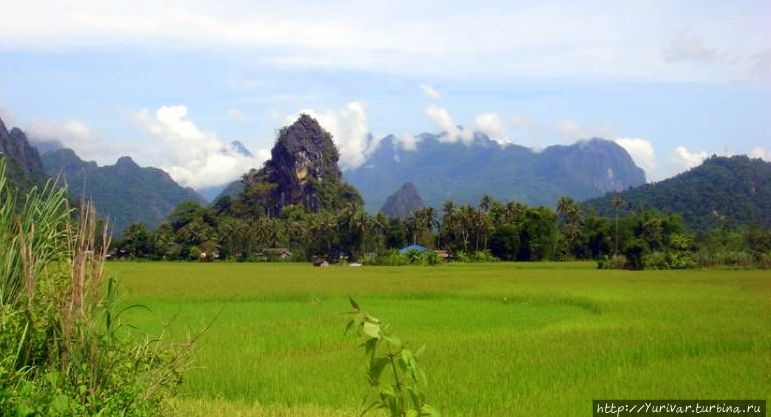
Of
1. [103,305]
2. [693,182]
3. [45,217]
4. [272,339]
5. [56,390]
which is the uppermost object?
[693,182]

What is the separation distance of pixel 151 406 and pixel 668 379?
521 cm

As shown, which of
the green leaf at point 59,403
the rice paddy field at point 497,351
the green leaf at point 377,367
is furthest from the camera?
the rice paddy field at point 497,351

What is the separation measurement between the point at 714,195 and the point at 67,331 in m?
92.7

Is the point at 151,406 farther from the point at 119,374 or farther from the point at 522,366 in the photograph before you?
the point at 522,366

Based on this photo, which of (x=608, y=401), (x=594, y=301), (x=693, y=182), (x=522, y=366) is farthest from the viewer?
(x=693, y=182)

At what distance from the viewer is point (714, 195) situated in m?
86.9

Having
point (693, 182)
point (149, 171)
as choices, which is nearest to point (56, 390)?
point (693, 182)

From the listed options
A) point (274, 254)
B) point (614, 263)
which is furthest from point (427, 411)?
point (274, 254)

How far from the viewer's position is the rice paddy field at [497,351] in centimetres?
654

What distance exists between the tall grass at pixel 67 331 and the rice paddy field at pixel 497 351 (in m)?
0.44

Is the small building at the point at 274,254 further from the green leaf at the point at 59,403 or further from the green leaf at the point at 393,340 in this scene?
the green leaf at the point at 393,340

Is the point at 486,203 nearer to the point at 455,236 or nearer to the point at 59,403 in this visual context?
the point at 455,236

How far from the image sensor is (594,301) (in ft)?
55.3

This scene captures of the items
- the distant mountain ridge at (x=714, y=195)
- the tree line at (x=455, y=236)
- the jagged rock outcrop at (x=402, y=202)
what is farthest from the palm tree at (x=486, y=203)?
the jagged rock outcrop at (x=402, y=202)
